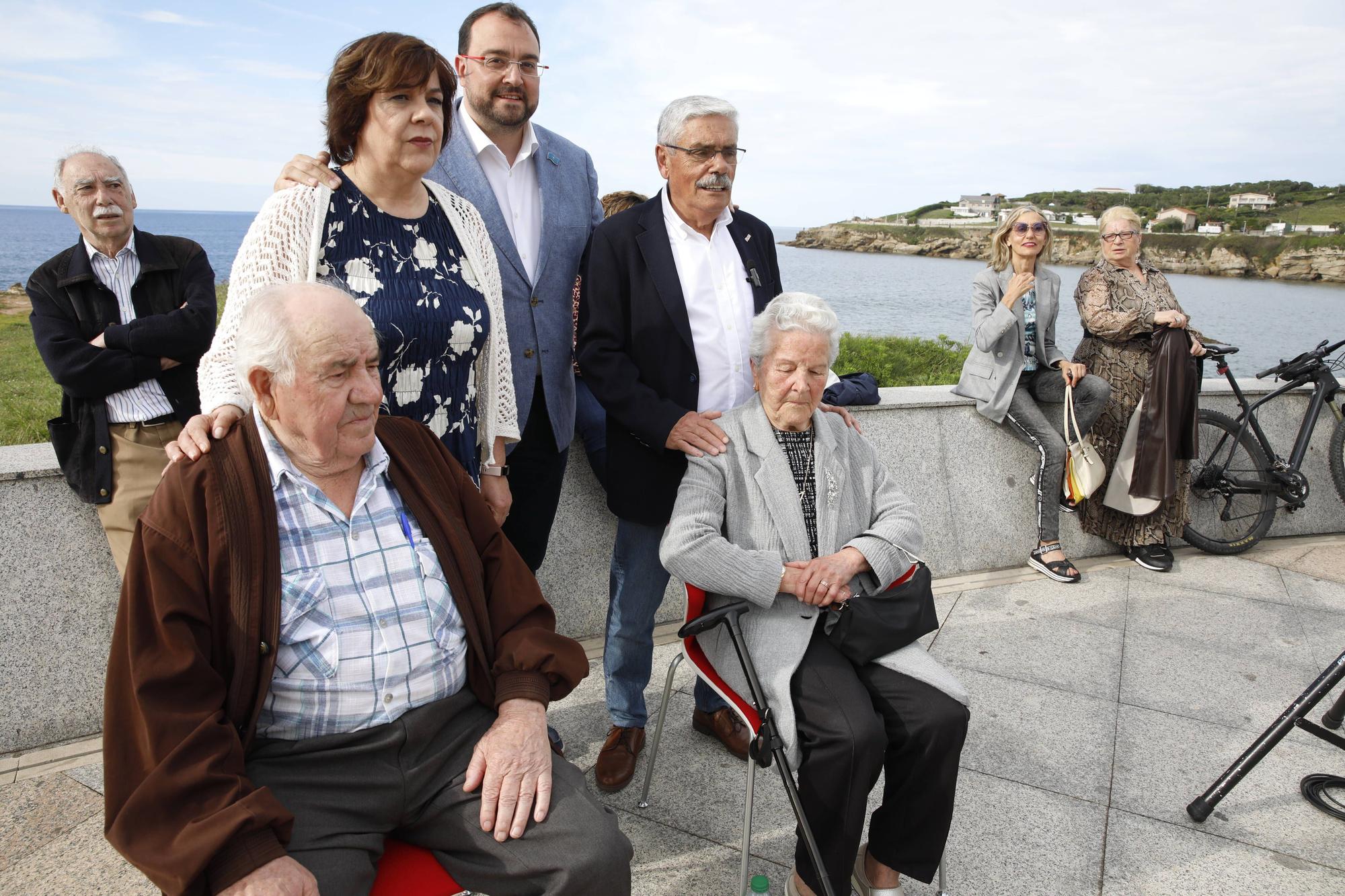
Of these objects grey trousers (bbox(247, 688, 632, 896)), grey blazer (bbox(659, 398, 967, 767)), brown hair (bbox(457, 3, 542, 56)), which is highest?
brown hair (bbox(457, 3, 542, 56))

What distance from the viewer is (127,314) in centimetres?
305

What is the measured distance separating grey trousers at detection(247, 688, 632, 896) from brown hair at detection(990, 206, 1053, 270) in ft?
13.2

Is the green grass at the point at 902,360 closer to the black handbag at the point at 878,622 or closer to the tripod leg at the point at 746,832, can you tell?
the black handbag at the point at 878,622

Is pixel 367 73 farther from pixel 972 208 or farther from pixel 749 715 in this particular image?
pixel 972 208

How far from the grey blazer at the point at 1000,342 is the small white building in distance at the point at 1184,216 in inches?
1534

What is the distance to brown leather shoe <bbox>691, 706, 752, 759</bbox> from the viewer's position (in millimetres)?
3113

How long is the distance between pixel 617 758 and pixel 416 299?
171 cm

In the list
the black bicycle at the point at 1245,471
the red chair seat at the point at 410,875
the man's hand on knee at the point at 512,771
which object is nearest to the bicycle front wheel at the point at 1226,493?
the black bicycle at the point at 1245,471

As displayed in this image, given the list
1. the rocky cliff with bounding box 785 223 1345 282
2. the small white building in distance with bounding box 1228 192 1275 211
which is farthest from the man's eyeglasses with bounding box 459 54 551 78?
the small white building in distance with bounding box 1228 192 1275 211

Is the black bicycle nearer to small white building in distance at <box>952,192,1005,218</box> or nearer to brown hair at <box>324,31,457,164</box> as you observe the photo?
brown hair at <box>324,31,457,164</box>

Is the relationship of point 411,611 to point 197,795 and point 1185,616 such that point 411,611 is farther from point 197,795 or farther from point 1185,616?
point 1185,616

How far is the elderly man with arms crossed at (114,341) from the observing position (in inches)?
112

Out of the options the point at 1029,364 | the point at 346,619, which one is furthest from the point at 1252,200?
the point at 346,619

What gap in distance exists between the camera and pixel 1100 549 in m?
5.32
